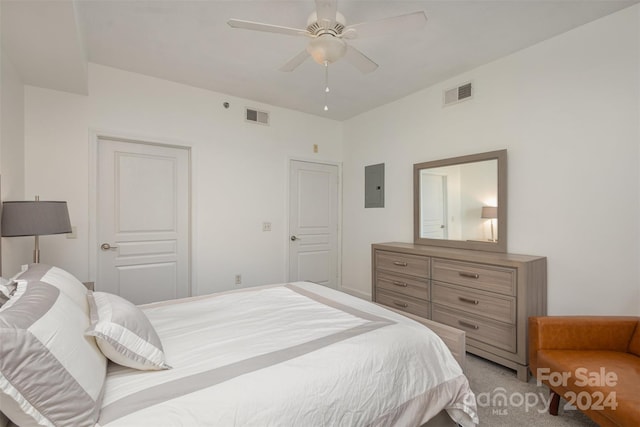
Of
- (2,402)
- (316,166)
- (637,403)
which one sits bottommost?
(637,403)

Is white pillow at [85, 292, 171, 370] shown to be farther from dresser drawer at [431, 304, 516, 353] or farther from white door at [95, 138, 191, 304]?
dresser drawer at [431, 304, 516, 353]

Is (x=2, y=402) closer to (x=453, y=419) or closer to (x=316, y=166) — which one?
(x=453, y=419)

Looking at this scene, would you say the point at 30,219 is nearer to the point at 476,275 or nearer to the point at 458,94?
the point at 476,275

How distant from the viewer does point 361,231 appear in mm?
4266

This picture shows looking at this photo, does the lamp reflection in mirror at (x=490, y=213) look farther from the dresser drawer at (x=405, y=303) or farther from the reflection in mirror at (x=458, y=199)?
the dresser drawer at (x=405, y=303)

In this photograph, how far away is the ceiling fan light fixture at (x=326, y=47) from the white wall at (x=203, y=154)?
2.02m

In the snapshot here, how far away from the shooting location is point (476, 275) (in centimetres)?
250

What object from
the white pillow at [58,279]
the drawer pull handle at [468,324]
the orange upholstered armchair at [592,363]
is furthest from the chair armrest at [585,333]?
the white pillow at [58,279]

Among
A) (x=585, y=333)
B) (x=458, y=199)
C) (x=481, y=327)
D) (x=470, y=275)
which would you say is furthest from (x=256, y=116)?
(x=585, y=333)

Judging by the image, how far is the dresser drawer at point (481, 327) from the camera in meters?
2.30

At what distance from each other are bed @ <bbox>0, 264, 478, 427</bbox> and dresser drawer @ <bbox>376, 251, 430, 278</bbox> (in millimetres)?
1268

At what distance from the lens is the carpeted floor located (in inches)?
71.0

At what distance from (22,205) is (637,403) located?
3443 mm

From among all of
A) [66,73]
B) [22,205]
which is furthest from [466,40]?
[22,205]
